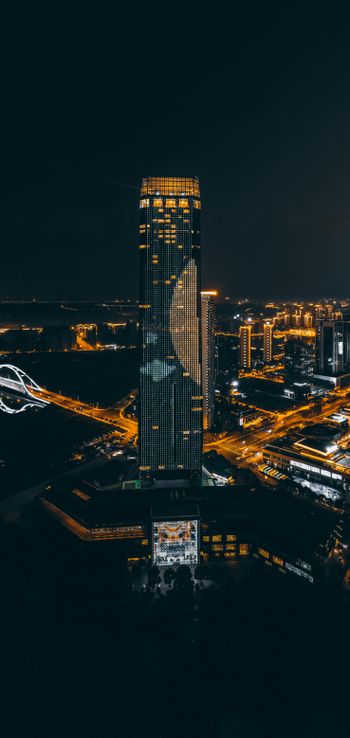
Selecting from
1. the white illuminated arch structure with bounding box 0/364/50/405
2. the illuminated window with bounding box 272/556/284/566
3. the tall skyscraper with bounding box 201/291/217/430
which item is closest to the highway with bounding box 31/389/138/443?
the white illuminated arch structure with bounding box 0/364/50/405

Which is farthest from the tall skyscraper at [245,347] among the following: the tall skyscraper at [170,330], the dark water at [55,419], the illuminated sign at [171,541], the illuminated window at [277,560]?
the illuminated window at [277,560]

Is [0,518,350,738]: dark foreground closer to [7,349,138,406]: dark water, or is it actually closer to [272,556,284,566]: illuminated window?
[272,556,284,566]: illuminated window

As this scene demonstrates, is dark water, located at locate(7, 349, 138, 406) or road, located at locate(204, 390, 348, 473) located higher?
dark water, located at locate(7, 349, 138, 406)

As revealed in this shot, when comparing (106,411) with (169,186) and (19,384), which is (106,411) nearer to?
(19,384)

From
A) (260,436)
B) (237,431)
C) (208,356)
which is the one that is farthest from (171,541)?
(208,356)

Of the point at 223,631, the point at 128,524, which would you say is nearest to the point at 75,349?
the point at 128,524

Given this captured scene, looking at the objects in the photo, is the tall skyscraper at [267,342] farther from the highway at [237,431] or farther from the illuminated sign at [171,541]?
the illuminated sign at [171,541]
